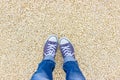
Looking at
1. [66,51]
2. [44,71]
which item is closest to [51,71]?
[44,71]

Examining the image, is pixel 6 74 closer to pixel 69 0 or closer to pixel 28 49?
pixel 28 49

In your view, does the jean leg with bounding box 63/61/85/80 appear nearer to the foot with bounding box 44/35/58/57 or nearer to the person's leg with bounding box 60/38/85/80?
the person's leg with bounding box 60/38/85/80

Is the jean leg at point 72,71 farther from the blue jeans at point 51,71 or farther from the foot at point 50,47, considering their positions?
the foot at point 50,47

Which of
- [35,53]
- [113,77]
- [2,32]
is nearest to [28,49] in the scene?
[35,53]

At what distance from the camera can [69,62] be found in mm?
1566

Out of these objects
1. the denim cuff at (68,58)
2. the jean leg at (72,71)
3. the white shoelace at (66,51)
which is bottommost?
the jean leg at (72,71)

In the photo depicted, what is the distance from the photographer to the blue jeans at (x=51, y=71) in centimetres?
148

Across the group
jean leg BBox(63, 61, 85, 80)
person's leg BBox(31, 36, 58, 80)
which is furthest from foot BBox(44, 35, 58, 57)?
jean leg BBox(63, 61, 85, 80)

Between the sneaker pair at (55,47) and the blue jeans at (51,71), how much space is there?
0.18 feet

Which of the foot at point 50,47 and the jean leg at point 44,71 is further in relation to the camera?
the foot at point 50,47

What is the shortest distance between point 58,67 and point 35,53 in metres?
0.16

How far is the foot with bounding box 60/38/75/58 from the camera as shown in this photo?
5.23ft

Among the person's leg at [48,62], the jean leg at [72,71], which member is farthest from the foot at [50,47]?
the jean leg at [72,71]

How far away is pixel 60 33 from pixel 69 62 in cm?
18
